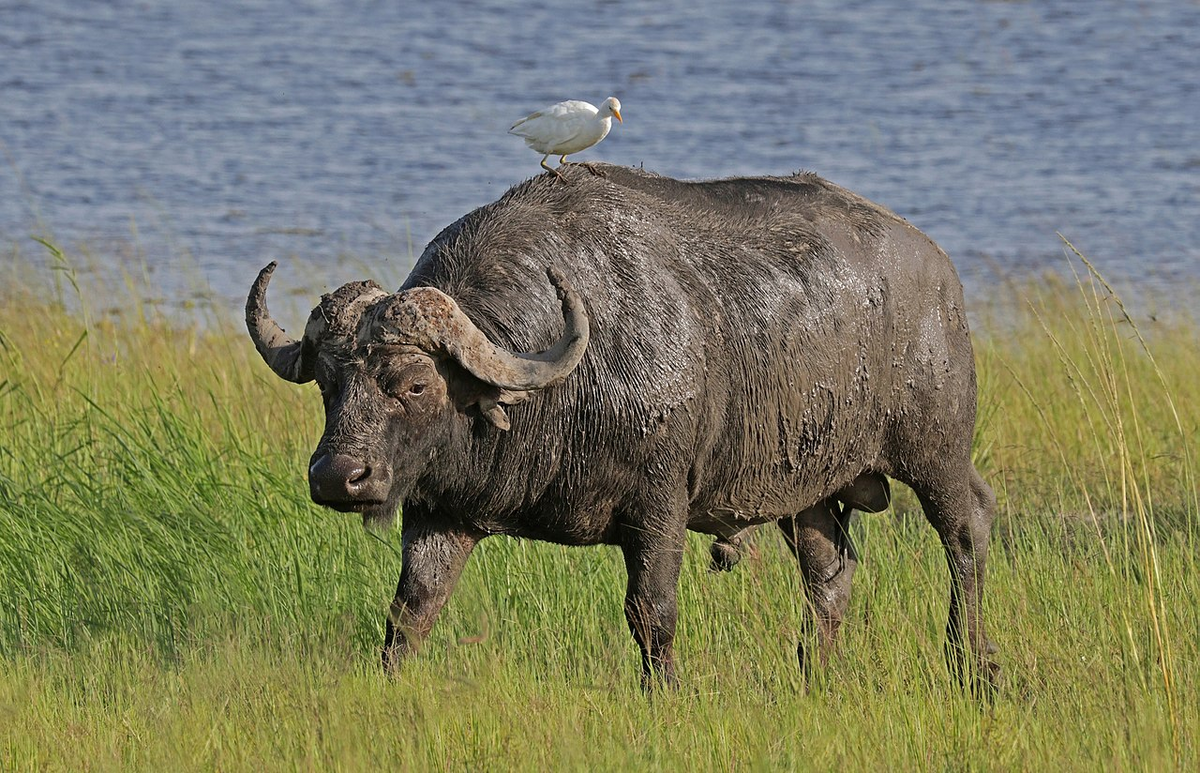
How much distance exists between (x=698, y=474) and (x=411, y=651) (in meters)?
1.16

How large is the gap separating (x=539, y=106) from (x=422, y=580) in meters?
14.0

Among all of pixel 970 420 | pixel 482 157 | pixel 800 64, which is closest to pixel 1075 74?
pixel 800 64

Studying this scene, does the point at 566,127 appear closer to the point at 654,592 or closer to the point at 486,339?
the point at 486,339

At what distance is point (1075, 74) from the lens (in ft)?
73.4

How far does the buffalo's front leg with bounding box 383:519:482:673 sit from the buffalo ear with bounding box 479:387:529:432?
0.58 metres

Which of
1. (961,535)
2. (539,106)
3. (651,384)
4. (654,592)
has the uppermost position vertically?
(651,384)

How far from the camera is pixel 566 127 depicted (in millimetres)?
6453

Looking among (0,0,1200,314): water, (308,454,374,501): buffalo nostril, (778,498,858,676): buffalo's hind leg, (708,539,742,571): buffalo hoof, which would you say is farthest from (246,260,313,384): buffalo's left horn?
(0,0,1200,314): water

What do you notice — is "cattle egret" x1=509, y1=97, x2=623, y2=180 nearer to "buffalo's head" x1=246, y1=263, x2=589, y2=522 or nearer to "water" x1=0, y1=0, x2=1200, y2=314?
"buffalo's head" x1=246, y1=263, x2=589, y2=522

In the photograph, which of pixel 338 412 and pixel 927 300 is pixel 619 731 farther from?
pixel 927 300

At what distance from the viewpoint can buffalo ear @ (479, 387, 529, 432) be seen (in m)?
5.67

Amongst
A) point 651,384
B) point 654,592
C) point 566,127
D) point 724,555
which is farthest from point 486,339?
point 724,555

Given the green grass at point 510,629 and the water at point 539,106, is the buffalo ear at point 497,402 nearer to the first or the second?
the green grass at point 510,629

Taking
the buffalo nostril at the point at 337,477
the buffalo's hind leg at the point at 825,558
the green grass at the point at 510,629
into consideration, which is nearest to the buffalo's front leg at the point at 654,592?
the green grass at the point at 510,629
